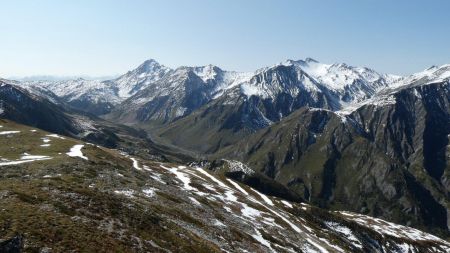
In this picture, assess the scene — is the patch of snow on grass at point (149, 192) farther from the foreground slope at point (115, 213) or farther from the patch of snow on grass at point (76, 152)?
the patch of snow on grass at point (76, 152)

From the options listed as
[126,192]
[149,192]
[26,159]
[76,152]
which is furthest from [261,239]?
[76,152]

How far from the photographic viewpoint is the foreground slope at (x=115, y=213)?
131 feet

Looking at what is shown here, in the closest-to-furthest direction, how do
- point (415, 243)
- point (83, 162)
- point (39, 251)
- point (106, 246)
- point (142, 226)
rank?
1. point (39, 251)
2. point (106, 246)
3. point (142, 226)
4. point (83, 162)
5. point (415, 243)

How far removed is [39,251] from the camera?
34.2 meters

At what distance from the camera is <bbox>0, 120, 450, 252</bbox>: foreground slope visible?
39781 millimetres

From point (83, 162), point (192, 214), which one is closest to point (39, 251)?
point (192, 214)

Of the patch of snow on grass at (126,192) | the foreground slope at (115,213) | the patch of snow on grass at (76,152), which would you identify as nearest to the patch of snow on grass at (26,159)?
the foreground slope at (115,213)

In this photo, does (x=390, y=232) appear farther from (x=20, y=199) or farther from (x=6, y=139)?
(x=20, y=199)

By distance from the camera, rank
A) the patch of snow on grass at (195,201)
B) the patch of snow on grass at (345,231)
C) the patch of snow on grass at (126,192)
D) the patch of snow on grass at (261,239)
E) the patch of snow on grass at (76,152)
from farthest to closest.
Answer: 1. the patch of snow on grass at (345,231)
2. the patch of snow on grass at (76,152)
3. the patch of snow on grass at (195,201)
4. the patch of snow on grass at (261,239)
5. the patch of snow on grass at (126,192)

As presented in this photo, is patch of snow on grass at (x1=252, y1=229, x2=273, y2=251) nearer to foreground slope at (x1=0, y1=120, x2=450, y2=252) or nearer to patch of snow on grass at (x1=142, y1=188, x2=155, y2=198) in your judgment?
foreground slope at (x1=0, y1=120, x2=450, y2=252)

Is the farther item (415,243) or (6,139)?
(415,243)

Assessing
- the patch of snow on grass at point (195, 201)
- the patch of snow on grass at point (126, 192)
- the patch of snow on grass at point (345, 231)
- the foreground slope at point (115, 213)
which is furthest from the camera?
the patch of snow on grass at point (345, 231)

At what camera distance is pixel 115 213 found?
50.7 m

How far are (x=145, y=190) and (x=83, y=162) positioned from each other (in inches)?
737
